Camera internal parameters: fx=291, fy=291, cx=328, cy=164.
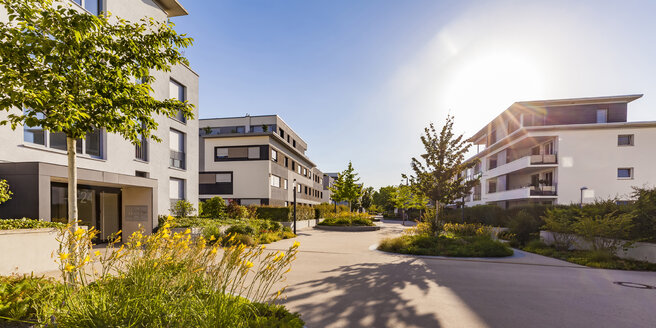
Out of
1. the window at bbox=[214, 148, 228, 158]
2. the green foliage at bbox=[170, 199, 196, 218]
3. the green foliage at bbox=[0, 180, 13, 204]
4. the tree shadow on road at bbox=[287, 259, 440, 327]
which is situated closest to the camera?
the tree shadow on road at bbox=[287, 259, 440, 327]

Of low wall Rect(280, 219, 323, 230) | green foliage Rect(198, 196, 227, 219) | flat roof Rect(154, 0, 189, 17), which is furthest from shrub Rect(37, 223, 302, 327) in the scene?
low wall Rect(280, 219, 323, 230)

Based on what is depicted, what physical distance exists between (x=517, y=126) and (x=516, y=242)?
66.8 feet

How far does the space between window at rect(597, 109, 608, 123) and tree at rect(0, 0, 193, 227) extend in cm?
3644

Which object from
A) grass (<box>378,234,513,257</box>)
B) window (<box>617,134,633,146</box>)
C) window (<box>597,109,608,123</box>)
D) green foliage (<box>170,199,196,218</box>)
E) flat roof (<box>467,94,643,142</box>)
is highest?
flat roof (<box>467,94,643,142</box>)

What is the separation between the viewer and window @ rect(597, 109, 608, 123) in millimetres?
27875

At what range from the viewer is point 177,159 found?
769 inches

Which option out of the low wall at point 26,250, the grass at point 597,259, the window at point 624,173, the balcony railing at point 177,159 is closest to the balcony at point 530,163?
the window at point 624,173

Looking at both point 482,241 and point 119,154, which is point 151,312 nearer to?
point 482,241

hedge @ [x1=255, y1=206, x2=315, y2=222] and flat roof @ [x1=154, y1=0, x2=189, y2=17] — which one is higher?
flat roof @ [x1=154, y1=0, x2=189, y2=17]

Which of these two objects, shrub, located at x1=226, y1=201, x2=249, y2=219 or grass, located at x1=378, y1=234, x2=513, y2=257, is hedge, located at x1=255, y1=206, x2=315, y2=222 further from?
grass, located at x1=378, y1=234, x2=513, y2=257

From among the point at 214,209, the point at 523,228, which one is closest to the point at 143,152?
the point at 214,209

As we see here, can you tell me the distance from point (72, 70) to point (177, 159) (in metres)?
15.7

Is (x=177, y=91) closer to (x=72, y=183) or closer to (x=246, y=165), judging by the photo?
(x=246, y=165)

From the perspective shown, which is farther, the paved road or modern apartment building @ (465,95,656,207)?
modern apartment building @ (465,95,656,207)
